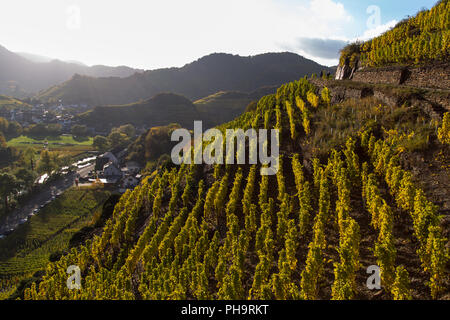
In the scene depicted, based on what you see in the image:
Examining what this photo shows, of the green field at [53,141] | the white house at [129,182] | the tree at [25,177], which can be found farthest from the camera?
the green field at [53,141]

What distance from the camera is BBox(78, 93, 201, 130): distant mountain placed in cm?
15000

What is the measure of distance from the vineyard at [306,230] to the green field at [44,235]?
13635mm

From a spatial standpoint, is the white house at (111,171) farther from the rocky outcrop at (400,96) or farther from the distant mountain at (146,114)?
the distant mountain at (146,114)

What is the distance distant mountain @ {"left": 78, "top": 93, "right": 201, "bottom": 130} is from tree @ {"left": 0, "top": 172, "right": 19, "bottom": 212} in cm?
9685

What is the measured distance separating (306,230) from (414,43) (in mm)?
22916

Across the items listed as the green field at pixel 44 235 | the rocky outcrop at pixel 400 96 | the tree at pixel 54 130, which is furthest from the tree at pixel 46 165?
the rocky outcrop at pixel 400 96

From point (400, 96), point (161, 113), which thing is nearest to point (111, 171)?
point (400, 96)

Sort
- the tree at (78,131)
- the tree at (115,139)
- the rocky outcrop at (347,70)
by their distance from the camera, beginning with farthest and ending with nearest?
the tree at (78,131)
the tree at (115,139)
the rocky outcrop at (347,70)

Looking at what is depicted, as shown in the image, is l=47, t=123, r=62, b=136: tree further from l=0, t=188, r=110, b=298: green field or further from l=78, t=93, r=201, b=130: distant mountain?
l=0, t=188, r=110, b=298: green field

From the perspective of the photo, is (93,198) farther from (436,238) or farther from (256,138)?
(436,238)

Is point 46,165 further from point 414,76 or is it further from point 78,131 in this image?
point 414,76

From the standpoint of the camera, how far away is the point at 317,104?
29281 mm

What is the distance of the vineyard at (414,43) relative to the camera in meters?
22.2
